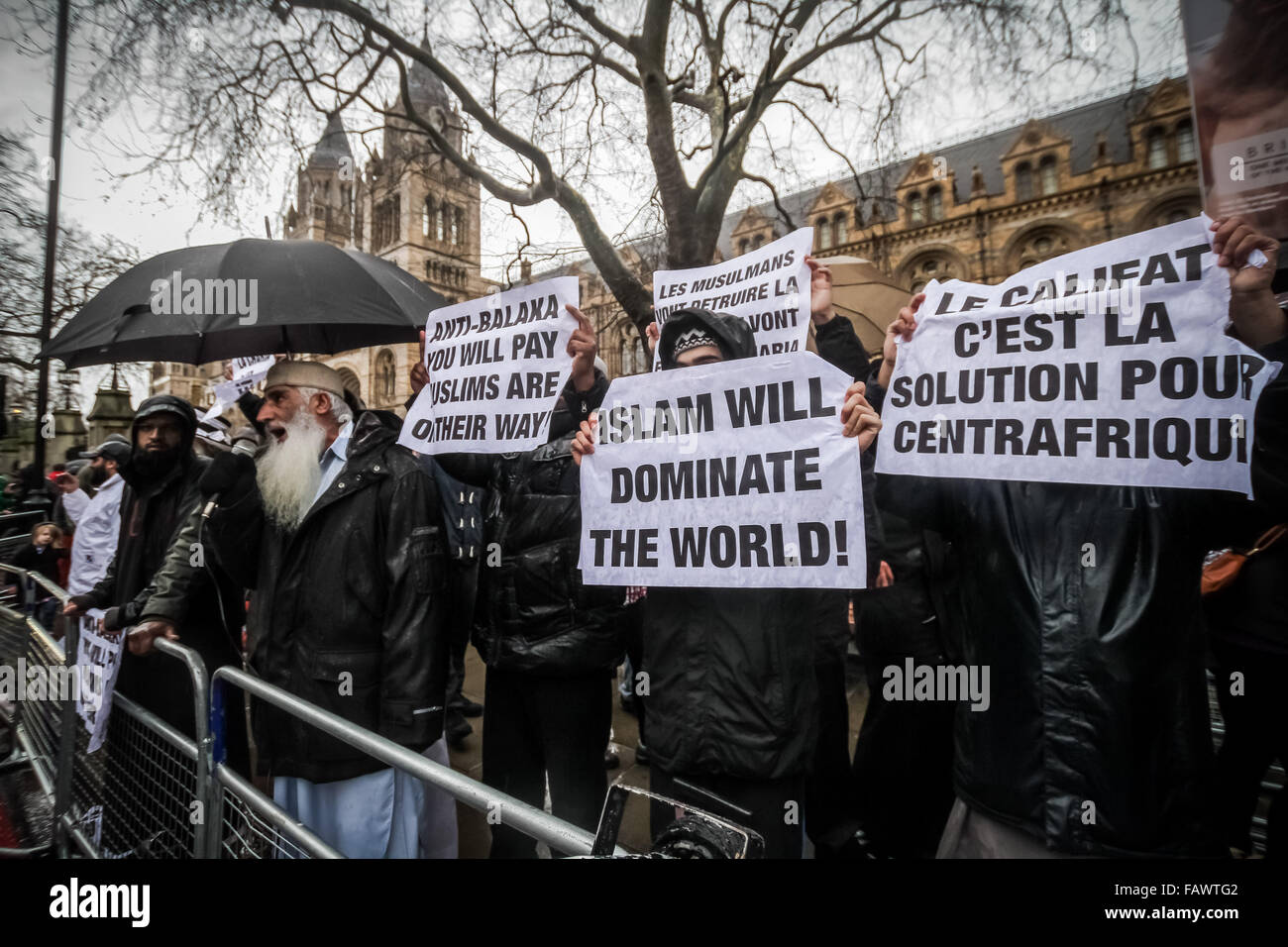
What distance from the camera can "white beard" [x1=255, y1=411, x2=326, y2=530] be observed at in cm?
246

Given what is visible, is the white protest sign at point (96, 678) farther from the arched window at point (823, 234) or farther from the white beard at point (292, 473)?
the arched window at point (823, 234)

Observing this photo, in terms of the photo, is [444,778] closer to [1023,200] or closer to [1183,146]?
[1183,146]

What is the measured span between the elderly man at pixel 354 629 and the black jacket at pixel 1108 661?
1791 mm

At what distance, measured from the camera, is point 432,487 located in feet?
7.66

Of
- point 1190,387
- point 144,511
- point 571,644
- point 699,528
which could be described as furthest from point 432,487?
point 1190,387

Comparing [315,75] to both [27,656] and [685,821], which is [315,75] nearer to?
[27,656]

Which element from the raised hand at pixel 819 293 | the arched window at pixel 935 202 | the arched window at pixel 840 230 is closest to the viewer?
the raised hand at pixel 819 293

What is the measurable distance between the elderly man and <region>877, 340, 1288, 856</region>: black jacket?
179cm

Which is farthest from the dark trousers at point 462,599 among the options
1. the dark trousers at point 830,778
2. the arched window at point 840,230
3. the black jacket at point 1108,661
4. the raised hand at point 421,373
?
the arched window at point 840,230

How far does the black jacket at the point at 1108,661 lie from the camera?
4.27 ft

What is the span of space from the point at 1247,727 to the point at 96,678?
4.56 m

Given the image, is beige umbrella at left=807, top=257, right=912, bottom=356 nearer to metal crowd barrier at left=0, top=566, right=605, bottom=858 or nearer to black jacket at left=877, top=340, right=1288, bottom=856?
black jacket at left=877, top=340, right=1288, bottom=856
